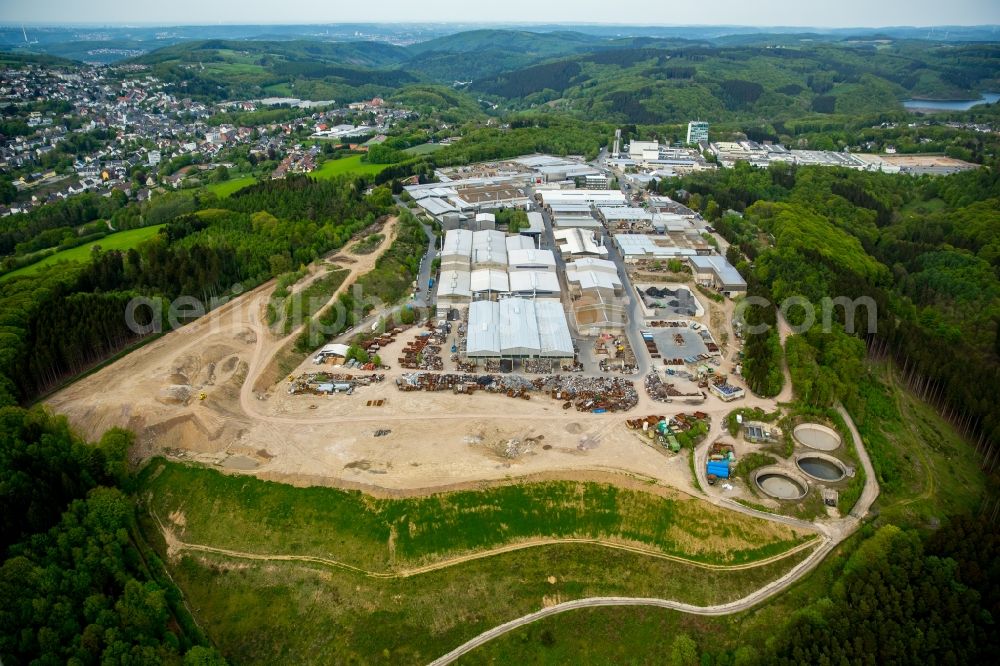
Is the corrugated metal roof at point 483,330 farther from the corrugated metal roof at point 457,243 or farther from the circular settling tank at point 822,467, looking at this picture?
the circular settling tank at point 822,467

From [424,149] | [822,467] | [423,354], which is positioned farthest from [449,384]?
[424,149]

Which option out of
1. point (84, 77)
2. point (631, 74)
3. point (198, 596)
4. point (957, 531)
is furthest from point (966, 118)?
point (84, 77)

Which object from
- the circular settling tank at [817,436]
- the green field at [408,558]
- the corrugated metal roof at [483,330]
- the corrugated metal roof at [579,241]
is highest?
the corrugated metal roof at [579,241]

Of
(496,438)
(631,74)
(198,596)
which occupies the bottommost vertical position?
(198,596)

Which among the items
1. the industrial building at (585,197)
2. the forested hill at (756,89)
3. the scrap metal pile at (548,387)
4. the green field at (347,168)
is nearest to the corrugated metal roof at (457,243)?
the industrial building at (585,197)

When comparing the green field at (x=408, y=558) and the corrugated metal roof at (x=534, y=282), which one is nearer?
the green field at (x=408, y=558)

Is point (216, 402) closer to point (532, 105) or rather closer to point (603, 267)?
point (603, 267)

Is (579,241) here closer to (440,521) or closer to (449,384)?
(449,384)

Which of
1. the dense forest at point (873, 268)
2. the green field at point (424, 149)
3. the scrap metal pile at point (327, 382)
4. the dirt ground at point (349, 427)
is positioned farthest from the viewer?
the green field at point (424, 149)
